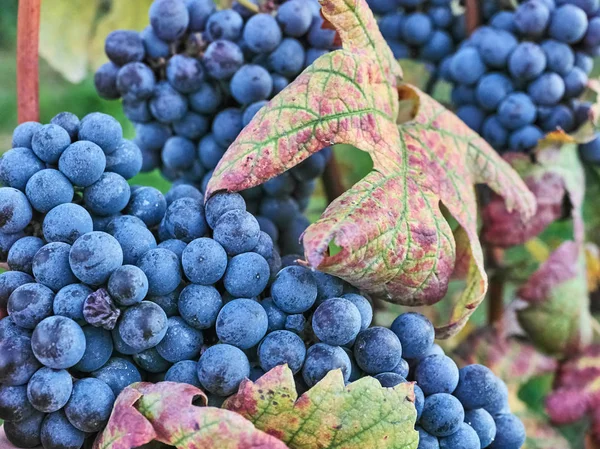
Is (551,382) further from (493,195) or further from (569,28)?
(569,28)

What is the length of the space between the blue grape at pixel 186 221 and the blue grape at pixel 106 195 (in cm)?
4

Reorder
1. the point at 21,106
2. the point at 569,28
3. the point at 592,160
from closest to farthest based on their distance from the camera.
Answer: the point at 21,106
the point at 569,28
the point at 592,160

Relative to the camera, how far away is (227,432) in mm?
443

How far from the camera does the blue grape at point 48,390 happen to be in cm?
46

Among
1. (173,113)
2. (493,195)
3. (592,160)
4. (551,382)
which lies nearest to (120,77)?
(173,113)

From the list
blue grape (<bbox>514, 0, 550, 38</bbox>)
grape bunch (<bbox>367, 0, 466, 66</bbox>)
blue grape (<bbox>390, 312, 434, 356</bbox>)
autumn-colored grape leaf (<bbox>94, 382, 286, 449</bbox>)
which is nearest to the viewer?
autumn-colored grape leaf (<bbox>94, 382, 286, 449</bbox>)

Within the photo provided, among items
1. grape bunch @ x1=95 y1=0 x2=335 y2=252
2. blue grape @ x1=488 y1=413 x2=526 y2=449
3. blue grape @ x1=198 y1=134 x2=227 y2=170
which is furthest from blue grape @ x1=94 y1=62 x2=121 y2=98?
blue grape @ x1=488 y1=413 x2=526 y2=449

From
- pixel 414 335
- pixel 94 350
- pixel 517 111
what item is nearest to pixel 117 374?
pixel 94 350

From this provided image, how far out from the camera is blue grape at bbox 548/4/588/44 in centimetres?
84

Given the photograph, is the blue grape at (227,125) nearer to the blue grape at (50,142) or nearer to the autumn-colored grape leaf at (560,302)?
the blue grape at (50,142)

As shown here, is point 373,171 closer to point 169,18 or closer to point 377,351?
point 377,351

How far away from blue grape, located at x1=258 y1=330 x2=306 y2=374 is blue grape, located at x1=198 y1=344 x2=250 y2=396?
0.02 metres

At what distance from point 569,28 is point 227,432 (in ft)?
2.28

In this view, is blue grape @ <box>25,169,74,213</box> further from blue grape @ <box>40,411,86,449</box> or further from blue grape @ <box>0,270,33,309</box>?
blue grape @ <box>40,411,86,449</box>
